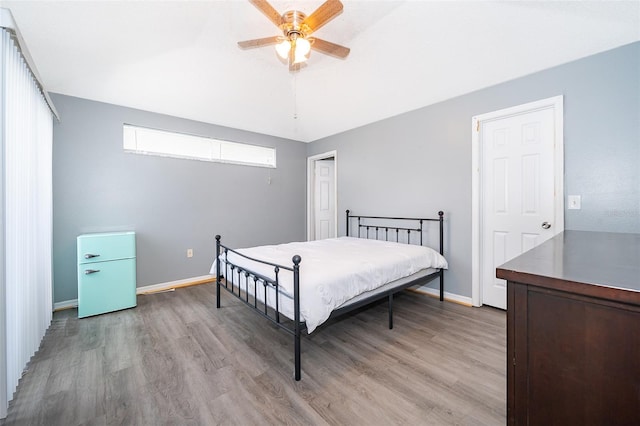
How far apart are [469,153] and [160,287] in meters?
4.31

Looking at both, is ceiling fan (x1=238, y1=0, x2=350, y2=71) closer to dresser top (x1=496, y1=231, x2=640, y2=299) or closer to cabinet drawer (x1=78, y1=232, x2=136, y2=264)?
dresser top (x1=496, y1=231, x2=640, y2=299)

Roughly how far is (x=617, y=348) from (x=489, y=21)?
2.61 m

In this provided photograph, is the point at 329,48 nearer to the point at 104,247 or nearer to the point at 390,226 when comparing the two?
the point at 390,226

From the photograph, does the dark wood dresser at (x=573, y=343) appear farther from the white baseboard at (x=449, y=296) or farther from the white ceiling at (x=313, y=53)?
the white baseboard at (x=449, y=296)

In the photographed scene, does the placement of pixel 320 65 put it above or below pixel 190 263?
above

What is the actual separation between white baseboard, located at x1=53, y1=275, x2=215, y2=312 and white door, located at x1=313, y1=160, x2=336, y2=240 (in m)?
2.22

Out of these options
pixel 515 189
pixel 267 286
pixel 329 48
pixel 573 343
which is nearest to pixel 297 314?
pixel 267 286

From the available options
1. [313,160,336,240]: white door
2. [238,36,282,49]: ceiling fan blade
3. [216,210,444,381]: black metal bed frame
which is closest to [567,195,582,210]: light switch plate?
[216,210,444,381]: black metal bed frame

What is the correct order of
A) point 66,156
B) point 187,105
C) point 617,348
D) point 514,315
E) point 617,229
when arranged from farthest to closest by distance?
point 187,105 < point 66,156 < point 617,229 < point 514,315 < point 617,348

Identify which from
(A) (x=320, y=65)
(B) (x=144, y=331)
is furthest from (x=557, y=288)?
(A) (x=320, y=65)

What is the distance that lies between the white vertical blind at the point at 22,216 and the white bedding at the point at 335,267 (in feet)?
4.69

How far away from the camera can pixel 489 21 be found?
221 centimetres

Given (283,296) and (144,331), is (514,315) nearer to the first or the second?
(283,296)

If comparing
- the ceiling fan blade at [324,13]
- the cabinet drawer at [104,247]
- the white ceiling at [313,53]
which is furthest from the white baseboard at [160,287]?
the ceiling fan blade at [324,13]
